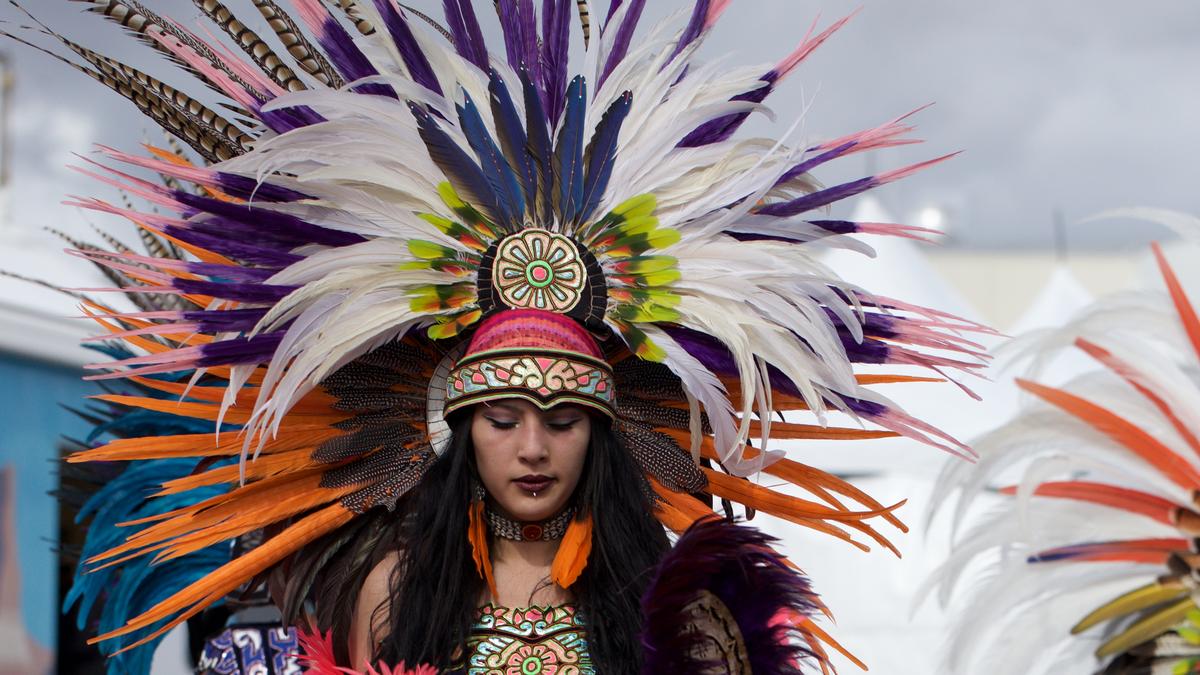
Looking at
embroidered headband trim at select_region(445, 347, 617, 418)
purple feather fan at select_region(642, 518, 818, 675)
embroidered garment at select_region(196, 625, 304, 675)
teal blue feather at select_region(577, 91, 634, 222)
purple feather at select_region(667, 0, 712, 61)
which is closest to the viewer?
purple feather fan at select_region(642, 518, 818, 675)

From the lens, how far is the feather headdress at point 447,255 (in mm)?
2488

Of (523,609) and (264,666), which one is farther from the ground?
(523,609)

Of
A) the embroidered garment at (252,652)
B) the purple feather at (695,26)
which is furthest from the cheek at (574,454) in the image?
the embroidered garment at (252,652)

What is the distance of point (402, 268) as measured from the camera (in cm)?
253

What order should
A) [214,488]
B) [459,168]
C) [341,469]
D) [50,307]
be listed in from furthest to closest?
1. [50,307]
2. [214,488]
3. [341,469]
4. [459,168]

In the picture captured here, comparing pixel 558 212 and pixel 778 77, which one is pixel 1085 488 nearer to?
pixel 778 77

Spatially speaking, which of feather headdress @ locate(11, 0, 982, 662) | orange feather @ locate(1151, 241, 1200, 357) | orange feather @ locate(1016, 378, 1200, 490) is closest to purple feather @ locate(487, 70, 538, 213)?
feather headdress @ locate(11, 0, 982, 662)

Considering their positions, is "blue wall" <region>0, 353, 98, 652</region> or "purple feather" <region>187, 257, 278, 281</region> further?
"blue wall" <region>0, 353, 98, 652</region>

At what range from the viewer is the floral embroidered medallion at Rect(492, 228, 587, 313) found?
2.54 meters

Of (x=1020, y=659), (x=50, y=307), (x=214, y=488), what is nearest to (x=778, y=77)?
(x=1020, y=659)

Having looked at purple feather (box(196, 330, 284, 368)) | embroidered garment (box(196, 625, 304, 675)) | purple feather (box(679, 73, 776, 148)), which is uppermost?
purple feather (box(679, 73, 776, 148))

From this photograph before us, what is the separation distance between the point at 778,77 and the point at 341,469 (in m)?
1.28

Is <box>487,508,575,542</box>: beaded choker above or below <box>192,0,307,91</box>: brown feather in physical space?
below

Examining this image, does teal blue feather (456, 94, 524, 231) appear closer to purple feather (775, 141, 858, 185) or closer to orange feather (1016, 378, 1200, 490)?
purple feather (775, 141, 858, 185)
